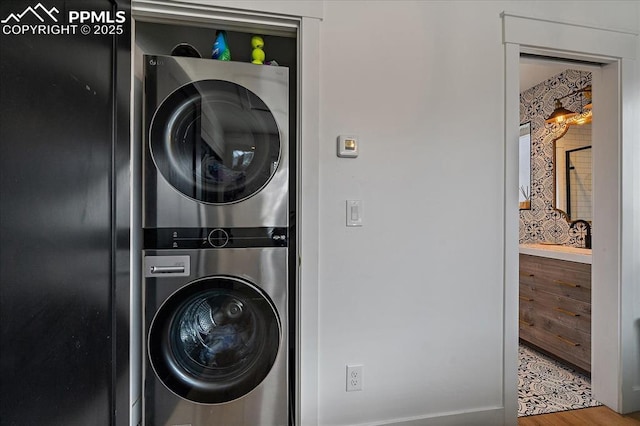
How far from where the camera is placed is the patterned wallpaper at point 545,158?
3160 mm

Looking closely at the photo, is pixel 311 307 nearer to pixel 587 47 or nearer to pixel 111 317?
pixel 111 317

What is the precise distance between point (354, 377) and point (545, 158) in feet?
10.4

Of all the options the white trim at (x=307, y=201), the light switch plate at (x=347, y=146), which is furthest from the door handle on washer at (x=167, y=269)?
the light switch plate at (x=347, y=146)

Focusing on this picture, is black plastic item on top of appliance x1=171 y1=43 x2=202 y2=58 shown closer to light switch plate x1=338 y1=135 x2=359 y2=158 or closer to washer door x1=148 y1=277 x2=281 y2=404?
light switch plate x1=338 y1=135 x2=359 y2=158

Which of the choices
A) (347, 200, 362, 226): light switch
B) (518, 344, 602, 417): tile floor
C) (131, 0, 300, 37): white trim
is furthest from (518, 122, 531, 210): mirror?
(131, 0, 300, 37): white trim

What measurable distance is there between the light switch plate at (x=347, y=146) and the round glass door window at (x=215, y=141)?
1.00ft

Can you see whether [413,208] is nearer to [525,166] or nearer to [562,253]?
[562,253]

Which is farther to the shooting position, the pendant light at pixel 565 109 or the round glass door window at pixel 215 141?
the pendant light at pixel 565 109

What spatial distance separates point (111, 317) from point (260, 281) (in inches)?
33.1

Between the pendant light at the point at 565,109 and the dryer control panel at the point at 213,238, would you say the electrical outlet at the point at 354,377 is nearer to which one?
the dryer control panel at the point at 213,238

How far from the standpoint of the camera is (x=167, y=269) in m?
1.44

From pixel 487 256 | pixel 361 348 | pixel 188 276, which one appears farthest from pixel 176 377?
pixel 487 256

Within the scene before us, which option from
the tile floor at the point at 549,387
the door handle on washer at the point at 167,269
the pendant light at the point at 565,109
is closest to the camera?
the door handle on washer at the point at 167,269

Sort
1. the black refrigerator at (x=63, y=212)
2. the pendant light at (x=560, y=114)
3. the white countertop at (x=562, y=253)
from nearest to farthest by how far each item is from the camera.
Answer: the black refrigerator at (x=63, y=212)
the white countertop at (x=562, y=253)
the pendant light at (x=560, y=114)
